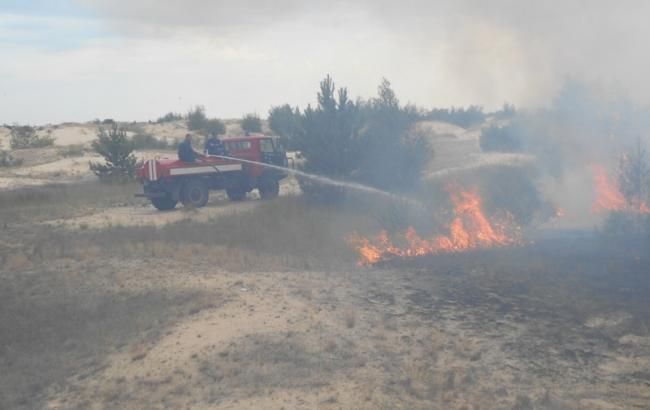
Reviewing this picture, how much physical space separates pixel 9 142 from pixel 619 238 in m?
Answer: 42.5

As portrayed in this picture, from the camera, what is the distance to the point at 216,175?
73.3 ft

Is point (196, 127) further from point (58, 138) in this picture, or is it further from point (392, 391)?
point (392, 391)

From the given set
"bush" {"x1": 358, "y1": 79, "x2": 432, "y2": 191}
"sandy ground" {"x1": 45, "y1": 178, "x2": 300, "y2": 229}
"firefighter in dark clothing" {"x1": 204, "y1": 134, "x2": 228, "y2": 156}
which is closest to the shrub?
"bush" {"x1": 358, "y1": 79, "x2": 432, "y2": 191}

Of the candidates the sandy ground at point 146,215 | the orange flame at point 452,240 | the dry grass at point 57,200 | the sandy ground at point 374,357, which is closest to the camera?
the sandy ground at point 374,357

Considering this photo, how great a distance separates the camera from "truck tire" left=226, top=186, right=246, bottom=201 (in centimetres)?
2312

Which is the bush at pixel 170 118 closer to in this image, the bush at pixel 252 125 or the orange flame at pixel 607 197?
the bush at pixel 252 125

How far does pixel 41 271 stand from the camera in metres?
13.2

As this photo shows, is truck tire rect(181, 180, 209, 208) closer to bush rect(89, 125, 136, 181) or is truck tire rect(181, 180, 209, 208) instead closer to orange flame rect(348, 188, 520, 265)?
orange flame rect(348, 188, 520, 265)

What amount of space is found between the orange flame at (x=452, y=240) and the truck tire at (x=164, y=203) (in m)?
7.99

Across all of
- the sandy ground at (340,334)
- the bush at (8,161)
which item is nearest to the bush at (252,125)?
the bush at (8,161)

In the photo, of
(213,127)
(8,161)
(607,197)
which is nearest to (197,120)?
(213,127)

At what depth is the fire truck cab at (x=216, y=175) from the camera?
2136 cm

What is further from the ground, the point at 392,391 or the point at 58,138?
the point at 58,138

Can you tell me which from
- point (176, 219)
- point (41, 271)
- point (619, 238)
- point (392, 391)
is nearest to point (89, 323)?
point (41, 271)
